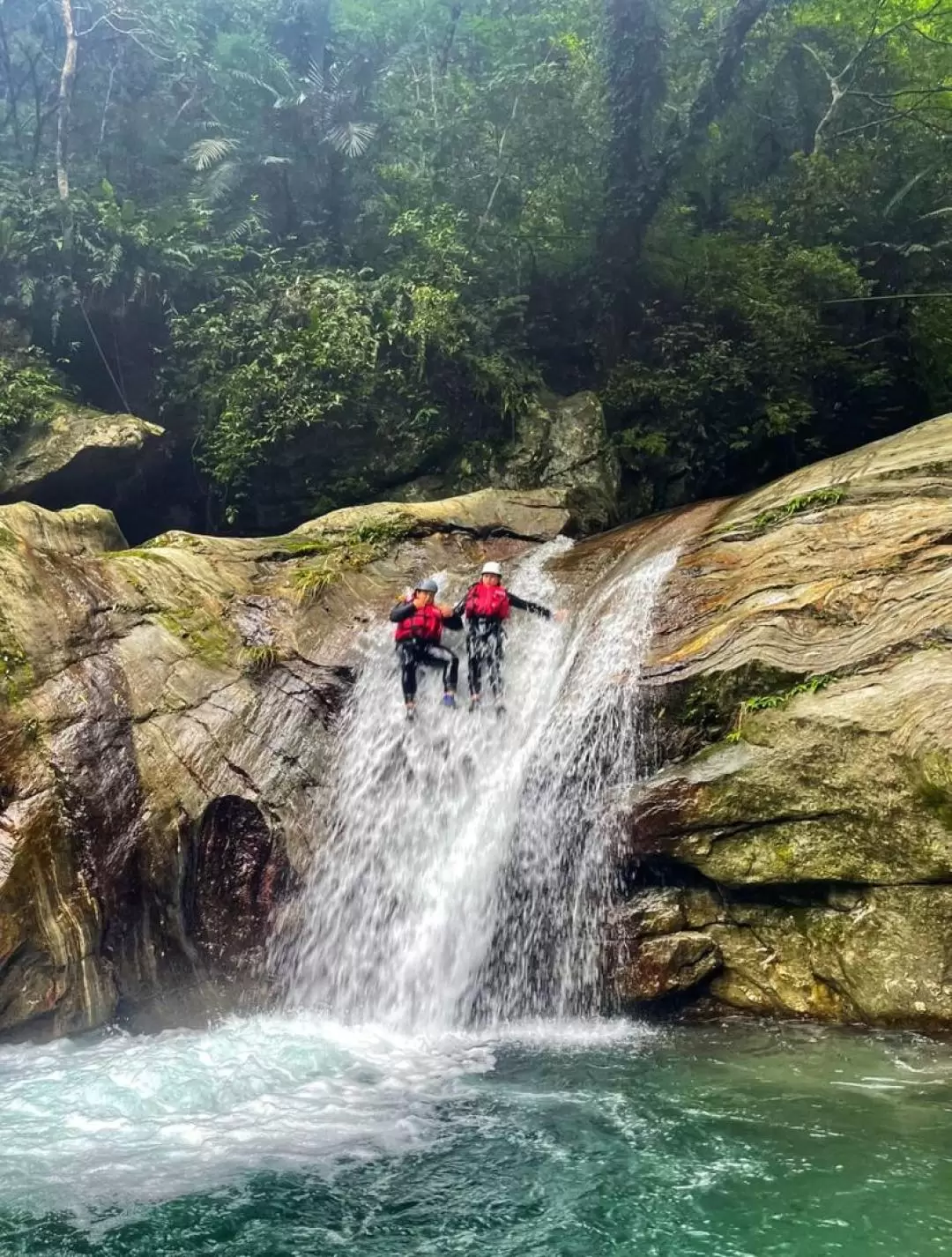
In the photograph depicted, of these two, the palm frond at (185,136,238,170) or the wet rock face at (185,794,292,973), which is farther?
the palm frond at (185,136,238,170)

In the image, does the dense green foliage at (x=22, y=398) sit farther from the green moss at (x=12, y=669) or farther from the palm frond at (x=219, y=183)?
the green moss at (x=12, y=669)

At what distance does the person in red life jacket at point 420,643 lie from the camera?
11.3 meters

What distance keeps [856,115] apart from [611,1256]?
76.0 feet

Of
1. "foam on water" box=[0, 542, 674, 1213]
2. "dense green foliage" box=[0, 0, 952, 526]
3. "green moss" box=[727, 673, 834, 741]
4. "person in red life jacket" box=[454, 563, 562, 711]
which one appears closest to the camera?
"foam on water" box=[0, 542, 674, 1213]

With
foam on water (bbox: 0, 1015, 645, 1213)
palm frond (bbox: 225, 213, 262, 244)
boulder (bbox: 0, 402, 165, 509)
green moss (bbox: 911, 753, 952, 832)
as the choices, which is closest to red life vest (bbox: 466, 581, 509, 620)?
foam on water (bbox: 0, 1015, 645, 1213)

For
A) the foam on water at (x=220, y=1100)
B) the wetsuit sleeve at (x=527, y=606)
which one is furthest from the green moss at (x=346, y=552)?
the foam on water at (x=220, y=1100)

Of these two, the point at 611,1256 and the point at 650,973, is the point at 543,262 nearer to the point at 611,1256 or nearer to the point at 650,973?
the point at 650,973

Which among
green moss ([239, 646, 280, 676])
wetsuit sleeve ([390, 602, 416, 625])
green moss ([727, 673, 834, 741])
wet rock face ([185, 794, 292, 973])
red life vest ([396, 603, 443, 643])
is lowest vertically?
wet rock face ([185, 794, 292, 973])

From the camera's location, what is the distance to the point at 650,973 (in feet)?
27.6

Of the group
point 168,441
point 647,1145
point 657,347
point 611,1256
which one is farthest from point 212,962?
point 657,347

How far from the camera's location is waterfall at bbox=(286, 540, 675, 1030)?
8984mm

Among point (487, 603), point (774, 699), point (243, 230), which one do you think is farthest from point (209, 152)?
point (774, 699)

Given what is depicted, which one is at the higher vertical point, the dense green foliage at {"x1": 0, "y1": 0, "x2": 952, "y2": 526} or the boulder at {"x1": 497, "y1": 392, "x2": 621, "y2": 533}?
the dense green foliage at {"x1": 0, "y1": 0, "x2": 952, "y2": 526}

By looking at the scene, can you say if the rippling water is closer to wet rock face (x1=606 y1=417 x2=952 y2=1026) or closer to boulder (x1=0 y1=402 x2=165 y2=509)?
wet rock face (x1=606 y1=417 x2=952 y2=1026)
